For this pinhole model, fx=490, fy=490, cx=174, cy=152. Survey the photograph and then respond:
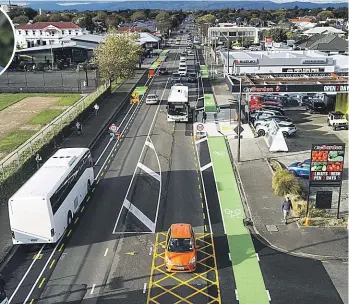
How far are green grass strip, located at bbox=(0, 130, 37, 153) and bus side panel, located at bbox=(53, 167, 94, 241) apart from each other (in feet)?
39.2

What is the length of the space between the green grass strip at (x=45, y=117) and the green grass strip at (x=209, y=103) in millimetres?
16797

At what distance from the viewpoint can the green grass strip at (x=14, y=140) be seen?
1581 inches

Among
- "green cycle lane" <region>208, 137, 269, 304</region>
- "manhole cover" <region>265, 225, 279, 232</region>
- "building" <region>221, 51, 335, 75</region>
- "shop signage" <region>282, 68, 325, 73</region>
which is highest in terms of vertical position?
"building" <region>221, 51, 335, 75</region>

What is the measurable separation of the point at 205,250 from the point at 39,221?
7.85 m

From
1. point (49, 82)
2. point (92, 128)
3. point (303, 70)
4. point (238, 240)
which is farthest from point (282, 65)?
point (238, 240)

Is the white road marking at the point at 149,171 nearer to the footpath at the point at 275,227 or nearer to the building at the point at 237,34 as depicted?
the footpath at the point at 275,227

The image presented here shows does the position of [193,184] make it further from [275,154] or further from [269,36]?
[269,36]

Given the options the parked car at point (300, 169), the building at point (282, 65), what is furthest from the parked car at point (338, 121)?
the building at point (282, 65)

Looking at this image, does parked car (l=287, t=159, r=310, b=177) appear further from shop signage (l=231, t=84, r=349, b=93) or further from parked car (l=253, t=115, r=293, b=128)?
shop signage (l=231, t=84, r=349, b=93)

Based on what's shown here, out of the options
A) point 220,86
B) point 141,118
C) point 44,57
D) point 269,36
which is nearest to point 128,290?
point 141,118

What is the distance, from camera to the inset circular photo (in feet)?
57.2

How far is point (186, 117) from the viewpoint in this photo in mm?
48750

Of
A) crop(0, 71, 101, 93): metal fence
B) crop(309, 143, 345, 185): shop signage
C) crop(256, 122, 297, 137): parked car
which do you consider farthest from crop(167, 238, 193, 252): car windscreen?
crop(0, 71, 101, 93): metal fence

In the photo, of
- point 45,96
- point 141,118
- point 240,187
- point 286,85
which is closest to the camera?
point 240,187
